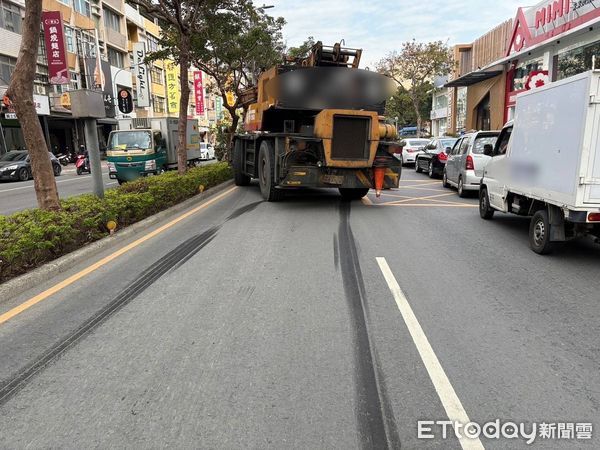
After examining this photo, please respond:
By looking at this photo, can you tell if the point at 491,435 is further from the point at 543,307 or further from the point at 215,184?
the point at 215,184

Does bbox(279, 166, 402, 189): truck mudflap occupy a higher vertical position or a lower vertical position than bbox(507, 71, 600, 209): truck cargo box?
lower

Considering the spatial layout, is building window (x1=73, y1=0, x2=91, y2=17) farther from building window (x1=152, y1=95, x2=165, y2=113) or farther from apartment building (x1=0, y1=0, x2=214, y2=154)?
building window (x1=152, y1=95, x2=165, y2=113)

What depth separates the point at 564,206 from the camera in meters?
6.32

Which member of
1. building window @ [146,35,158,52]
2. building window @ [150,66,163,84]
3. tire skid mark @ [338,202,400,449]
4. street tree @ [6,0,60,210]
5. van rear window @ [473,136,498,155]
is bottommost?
tire skid mark @ [338,202,400,449]

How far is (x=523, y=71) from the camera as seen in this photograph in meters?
24.3

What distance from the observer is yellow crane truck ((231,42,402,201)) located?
10.9 m

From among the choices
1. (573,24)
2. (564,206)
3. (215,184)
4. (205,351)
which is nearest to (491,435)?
(205,351)

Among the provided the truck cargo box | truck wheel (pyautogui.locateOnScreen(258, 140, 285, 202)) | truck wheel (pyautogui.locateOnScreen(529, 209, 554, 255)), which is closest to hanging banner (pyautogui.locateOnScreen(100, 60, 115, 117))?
truck wheel (pyautogui.locateOnScreen(258, 140, 285, 202))

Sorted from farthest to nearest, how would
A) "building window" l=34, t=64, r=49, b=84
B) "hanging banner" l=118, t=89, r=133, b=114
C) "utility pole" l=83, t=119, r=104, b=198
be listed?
"hanging banner" l=118, t=89, r=133, b=114
"building window" l=34, t=64, r=49, b=84
"utility pole" l=83, t=119, r=104, b=198

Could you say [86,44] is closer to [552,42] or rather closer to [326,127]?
[552,42]

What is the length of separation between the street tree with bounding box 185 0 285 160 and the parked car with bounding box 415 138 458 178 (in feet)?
24.9

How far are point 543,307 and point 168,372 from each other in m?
3.68

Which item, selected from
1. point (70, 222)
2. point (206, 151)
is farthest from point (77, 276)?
point (206, 151)

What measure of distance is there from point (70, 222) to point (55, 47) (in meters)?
30.4
